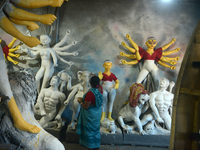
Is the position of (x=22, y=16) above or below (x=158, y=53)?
below

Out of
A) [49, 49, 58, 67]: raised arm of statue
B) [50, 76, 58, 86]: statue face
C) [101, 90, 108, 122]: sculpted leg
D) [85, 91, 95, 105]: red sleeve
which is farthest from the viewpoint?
[49, 49, 58, 67]: raised arm of statue

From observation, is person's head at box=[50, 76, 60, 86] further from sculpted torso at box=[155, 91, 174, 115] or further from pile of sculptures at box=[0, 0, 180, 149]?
sculpted torso at box=[155, 91, 174, 115]

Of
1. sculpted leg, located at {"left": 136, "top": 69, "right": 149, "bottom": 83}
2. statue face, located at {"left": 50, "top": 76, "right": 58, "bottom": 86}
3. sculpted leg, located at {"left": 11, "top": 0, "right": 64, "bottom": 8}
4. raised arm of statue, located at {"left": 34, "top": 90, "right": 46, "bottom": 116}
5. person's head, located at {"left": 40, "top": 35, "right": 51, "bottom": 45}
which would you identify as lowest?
raised arm of statue, located at {"left": 34, "top": 90, "right": 46, "bottom": 116}

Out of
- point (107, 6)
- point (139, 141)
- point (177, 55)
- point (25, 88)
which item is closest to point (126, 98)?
point (139, 141)

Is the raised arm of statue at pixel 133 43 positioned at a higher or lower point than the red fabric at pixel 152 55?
higher

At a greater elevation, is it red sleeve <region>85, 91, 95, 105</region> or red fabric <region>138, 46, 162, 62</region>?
red fabric <region>138, 46, 162, 62</region>

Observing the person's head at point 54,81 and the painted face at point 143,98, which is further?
the person's head at point 54,81

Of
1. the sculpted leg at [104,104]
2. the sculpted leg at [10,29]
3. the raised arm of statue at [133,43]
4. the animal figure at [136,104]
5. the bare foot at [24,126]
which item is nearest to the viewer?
the sculpted leg at [10,29]

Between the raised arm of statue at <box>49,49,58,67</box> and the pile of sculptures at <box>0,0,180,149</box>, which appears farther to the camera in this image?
the raised arm of statue at <box>49,49,58,67</box>

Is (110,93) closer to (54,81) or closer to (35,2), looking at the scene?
(54,81)

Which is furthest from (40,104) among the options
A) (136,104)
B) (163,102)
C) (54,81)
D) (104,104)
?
(163,102)

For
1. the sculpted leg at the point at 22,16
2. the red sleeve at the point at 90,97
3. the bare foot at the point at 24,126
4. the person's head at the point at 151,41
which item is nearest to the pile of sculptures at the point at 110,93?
the person's head at the point at 151,41

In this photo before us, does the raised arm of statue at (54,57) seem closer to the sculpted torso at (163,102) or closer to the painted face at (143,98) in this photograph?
the painted face at (143,98)

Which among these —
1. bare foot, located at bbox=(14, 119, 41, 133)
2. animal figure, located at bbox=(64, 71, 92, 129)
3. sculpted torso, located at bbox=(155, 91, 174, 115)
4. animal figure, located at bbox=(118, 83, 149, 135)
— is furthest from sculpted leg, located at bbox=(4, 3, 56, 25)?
sculpted torso, located at bbox=(155, 91, 174, 115)
